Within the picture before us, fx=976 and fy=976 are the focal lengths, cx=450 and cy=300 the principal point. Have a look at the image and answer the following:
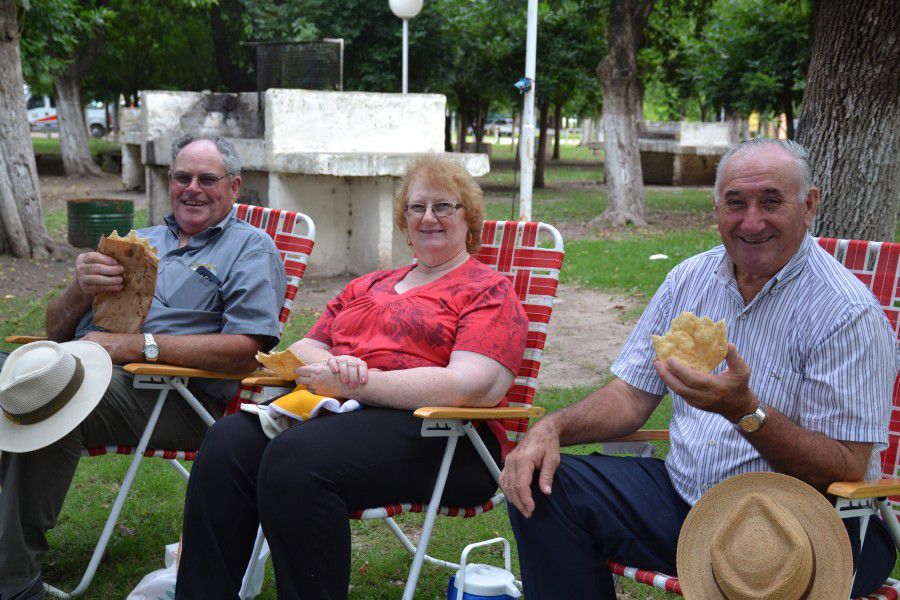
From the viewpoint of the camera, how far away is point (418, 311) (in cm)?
307

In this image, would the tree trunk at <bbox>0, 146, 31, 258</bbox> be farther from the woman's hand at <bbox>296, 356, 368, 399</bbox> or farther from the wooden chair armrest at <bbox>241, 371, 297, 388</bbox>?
the woman's hand at <bbox>296, 356, 368, 399</bbox>

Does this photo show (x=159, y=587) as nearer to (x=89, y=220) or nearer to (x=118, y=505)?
(x=118, y=505)

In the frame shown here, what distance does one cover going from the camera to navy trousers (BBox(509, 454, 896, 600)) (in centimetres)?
245

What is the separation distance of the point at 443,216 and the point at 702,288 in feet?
3.03

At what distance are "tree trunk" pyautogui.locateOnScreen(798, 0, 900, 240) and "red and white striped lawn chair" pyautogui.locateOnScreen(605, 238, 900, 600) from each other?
242 centimetres

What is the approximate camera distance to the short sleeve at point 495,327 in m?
2.91

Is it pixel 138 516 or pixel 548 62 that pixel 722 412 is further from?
pixel 548 62

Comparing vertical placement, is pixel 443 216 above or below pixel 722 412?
above

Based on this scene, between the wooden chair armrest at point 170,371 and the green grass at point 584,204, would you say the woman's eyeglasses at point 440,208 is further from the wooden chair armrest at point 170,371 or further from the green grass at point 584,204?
the green grass at point 584,204

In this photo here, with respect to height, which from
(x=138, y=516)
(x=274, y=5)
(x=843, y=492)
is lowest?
(x=138, y=516)

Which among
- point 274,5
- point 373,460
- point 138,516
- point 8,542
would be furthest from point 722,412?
point 274,5

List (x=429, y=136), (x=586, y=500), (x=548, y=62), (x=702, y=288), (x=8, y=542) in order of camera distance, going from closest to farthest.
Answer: (x=586, y=500) → (x=702, y=288) → (x=8, y=542) → (x=429, y=136) → (x=548, y=62)

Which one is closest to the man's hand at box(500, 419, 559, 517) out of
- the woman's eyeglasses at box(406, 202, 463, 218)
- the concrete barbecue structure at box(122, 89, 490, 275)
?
the woman's eyeglasses at box(406, 202, 463, 218)

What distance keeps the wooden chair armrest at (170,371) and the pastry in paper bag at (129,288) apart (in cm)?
20
